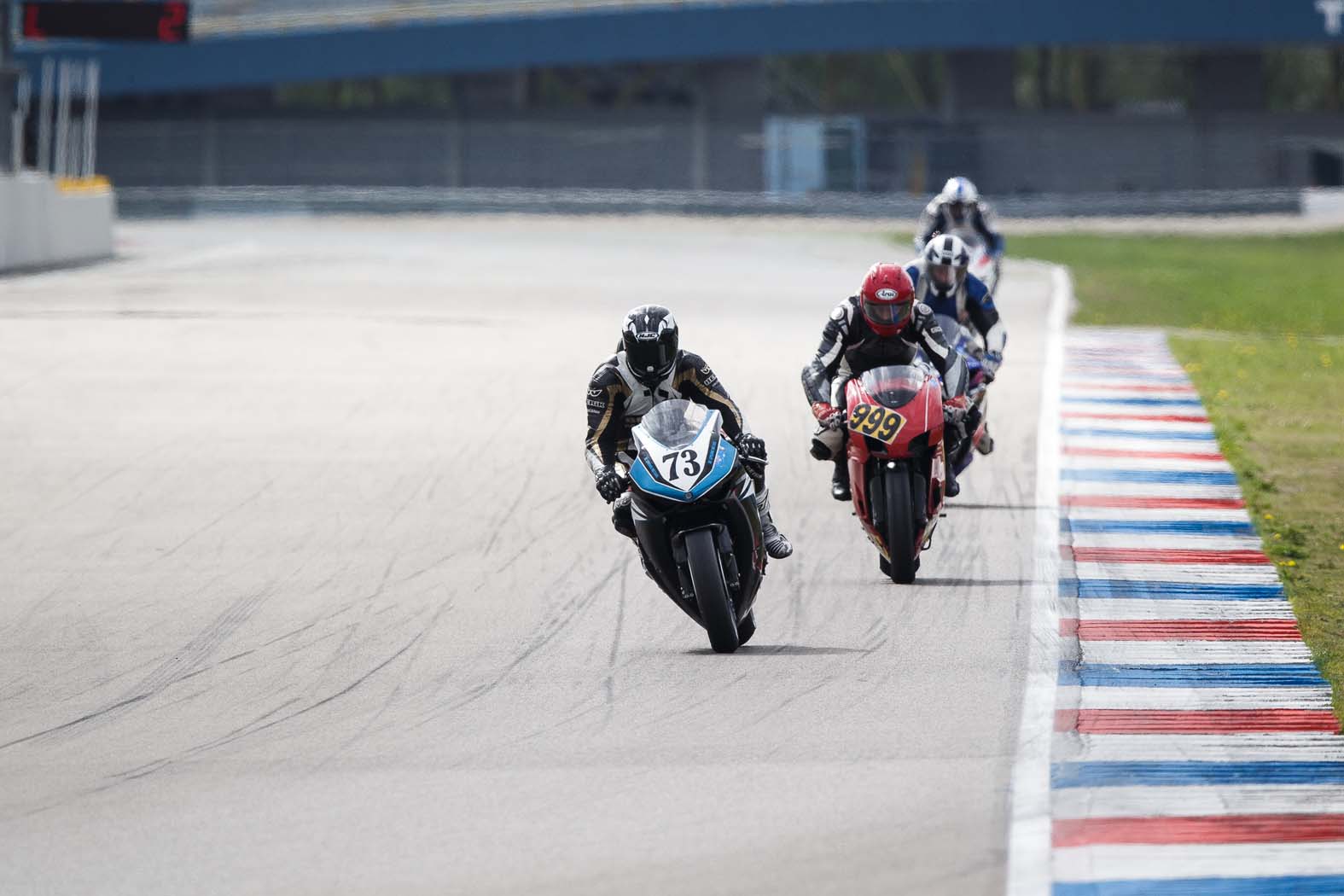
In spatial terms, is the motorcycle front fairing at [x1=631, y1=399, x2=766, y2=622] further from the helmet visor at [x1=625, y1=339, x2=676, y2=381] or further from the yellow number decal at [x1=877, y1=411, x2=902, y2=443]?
the yellow number decal at [x1=877, y1=411, x2=902, y2=443]

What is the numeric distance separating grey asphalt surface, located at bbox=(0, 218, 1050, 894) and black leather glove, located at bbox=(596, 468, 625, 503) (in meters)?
0.72

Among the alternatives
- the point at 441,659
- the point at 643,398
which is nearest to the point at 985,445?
the point at 643,398

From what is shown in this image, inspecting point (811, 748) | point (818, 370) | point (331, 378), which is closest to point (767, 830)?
point (811, 748)

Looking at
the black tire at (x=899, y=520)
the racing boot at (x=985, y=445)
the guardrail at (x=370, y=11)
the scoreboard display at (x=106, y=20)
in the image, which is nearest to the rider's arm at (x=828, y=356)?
the black tire at (x=899, y=520)

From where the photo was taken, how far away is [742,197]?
51906 mm

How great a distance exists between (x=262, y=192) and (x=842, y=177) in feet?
47.7

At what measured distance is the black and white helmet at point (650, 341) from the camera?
9.58m

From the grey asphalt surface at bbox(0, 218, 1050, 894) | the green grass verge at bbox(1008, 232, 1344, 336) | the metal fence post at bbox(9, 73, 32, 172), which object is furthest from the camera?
the metal fence post at bbox(9, 73, 32, 172)

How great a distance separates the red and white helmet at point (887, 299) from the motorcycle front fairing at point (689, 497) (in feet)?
6.40

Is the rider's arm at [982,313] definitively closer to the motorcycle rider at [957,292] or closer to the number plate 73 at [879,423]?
the motorcycle rider at [957,292]

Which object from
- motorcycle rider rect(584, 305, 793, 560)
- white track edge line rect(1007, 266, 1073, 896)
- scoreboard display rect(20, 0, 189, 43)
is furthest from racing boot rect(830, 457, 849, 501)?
scoreboard display rect(20, 0, 189, 43)

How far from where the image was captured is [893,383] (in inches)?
435

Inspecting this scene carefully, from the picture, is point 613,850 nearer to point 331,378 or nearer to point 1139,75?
point 331,378

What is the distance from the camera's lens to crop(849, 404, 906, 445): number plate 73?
35.5 feet
